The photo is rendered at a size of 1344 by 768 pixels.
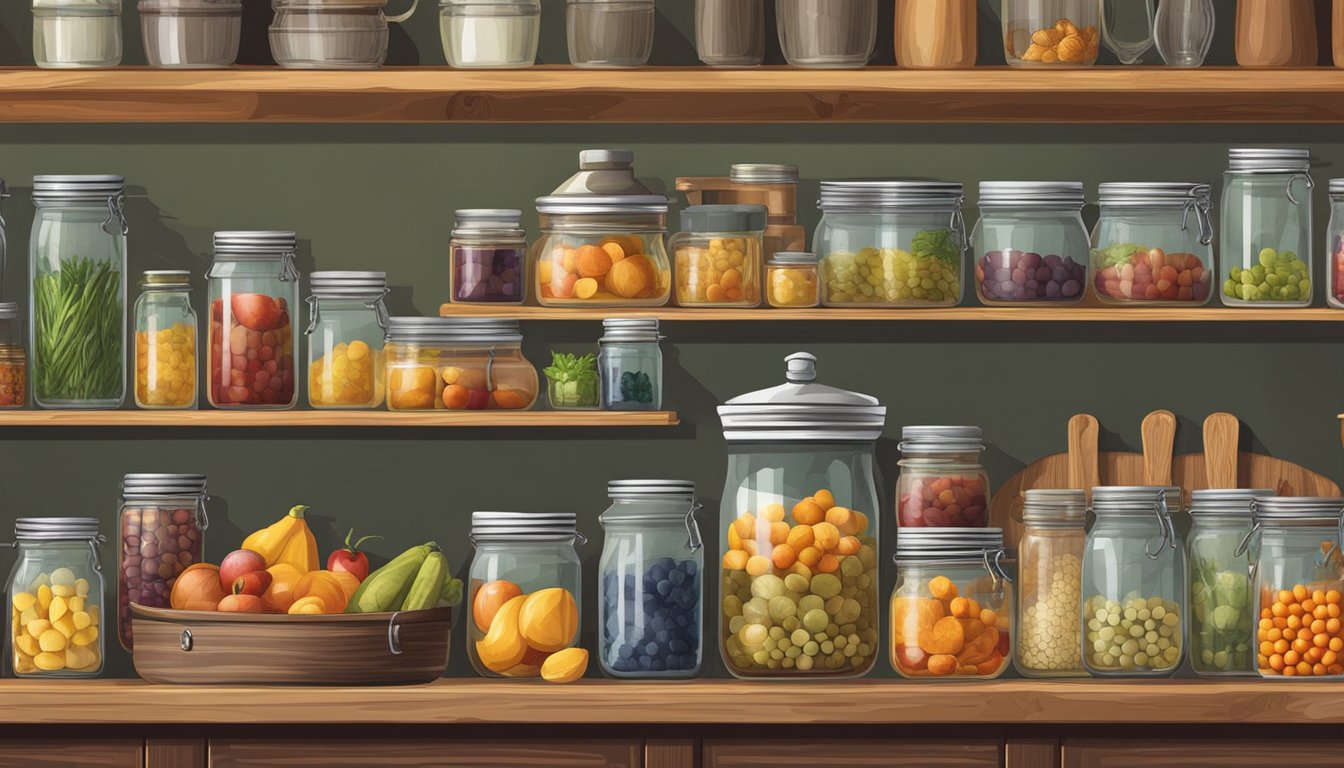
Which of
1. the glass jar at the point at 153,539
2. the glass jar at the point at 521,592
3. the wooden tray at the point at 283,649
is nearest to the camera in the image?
the wooden tray at the point at 283,649

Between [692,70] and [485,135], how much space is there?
0.47 m

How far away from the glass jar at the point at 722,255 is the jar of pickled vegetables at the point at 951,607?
48cm

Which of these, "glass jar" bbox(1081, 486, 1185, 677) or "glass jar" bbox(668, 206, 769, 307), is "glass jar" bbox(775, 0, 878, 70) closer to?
"glass jar" bbox(668, 206, 769, 307)

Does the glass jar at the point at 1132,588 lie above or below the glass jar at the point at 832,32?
below

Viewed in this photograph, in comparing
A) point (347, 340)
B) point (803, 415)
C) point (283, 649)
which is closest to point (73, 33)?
point (347, 340)

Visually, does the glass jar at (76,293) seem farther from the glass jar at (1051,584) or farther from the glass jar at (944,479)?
the glass jar at (1051,584)

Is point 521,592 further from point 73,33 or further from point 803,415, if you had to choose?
point 73,33

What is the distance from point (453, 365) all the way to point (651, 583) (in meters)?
0.49

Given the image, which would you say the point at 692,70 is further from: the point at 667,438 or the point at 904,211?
the point at 667,438

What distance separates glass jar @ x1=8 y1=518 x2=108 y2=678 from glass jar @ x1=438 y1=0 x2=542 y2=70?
953 mm

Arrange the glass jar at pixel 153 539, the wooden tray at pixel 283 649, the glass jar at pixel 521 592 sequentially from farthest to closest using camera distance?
the glass jar at pixel 153 539, the glass jar at pixel 521 592, the wooden tray at pixel 283 649

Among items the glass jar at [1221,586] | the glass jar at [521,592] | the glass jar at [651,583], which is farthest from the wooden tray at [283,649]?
the glass jar at [1221,586]

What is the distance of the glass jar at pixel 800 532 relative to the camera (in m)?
2.81

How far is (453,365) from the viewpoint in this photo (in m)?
3.01
